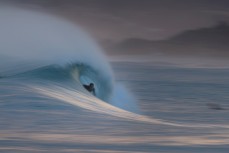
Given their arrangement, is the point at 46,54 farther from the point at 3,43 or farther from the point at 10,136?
the point at 10,136

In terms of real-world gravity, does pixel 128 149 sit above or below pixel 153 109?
below

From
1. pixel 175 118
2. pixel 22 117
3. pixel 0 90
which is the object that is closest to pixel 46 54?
pixel 175 118

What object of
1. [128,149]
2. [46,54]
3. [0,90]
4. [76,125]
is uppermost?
[46,54]

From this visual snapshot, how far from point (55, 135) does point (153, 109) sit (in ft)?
29.1

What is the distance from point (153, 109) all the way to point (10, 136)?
362 inches

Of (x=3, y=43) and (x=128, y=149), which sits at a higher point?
(x=3, y=43)

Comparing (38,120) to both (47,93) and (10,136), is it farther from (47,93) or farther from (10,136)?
(47,93)

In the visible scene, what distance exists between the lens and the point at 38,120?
901 centimetres

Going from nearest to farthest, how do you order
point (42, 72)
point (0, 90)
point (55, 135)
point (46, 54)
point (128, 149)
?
point (128, 149)
point (55, 135)
point (0, 90)
point (42, 72)
point (46, 54)

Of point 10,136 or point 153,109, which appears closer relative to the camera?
point 10,136

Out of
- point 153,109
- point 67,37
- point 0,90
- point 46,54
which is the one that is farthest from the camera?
point 67,37

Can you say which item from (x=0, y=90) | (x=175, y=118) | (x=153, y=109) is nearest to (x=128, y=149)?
(x=0, y=90)

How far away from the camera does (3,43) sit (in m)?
24.9

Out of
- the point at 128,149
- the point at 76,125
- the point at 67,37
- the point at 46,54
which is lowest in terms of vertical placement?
the point at 128,149
